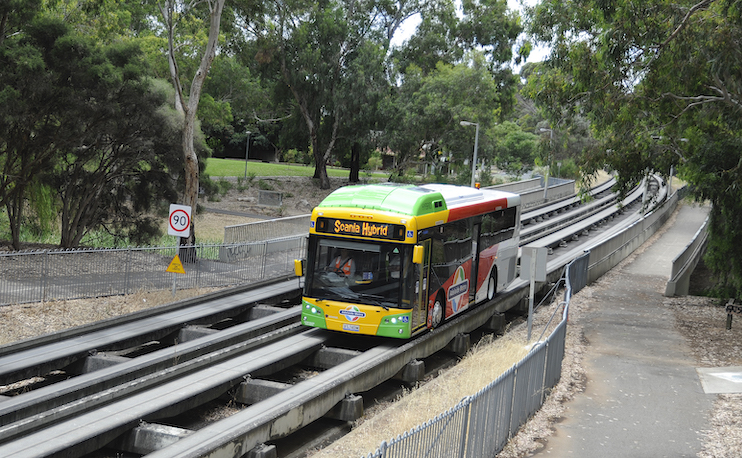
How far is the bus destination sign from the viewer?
45.1 feet

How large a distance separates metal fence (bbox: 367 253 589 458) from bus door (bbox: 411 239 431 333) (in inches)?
109

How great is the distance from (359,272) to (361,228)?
2.88 feet

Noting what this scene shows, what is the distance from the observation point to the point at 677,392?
13.5 m

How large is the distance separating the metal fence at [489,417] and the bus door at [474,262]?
4519mm

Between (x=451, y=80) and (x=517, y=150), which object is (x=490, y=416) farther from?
(x=517, y=150)

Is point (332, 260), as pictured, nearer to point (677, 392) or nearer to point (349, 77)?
point (677, 392)

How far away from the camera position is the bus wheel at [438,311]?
15234 mm

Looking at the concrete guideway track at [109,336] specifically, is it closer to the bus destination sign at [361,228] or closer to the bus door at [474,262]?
the bus destination sign at [361,228]

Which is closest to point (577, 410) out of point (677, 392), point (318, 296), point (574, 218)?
point (677, 392)

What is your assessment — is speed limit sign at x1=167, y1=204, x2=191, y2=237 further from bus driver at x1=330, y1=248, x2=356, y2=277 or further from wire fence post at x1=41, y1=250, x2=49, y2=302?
bus driver at x1=330, y1=248, x2=356, y2=277

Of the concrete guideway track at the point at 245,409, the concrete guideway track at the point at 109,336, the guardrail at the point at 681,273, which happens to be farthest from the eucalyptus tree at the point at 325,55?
the concrete guideway track at the point at 245,409

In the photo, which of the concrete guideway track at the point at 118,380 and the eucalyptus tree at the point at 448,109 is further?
the eucalyptus tree at the point at 448,109

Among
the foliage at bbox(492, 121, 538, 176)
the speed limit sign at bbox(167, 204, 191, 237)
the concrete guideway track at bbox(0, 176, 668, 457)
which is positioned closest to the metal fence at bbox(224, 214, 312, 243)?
the speed limit sign at bbox(167, 204, 191, 237)

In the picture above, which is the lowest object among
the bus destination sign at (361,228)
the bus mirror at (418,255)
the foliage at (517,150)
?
the bus mirror at (418,255)
